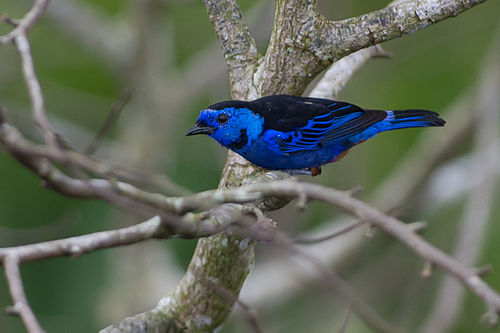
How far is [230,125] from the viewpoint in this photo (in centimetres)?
394

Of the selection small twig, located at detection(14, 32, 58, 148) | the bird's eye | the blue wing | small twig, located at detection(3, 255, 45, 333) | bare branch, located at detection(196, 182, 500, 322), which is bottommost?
the blue wing

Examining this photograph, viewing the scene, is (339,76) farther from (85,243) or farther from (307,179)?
(307,179)

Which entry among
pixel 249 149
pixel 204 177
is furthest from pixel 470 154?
pixel 249 149

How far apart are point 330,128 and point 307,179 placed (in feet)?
12.3

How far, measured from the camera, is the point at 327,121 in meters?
4.11

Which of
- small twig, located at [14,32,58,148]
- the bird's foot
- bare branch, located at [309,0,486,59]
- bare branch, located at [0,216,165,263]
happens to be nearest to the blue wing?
the bird's foot

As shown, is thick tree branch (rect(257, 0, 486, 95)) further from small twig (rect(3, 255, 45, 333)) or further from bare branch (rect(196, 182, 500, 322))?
small twig (rect(3, 255, 45, 333))

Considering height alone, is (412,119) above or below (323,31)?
below

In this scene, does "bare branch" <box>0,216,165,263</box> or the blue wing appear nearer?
"bare branch" <box>0,216,165,263</box>

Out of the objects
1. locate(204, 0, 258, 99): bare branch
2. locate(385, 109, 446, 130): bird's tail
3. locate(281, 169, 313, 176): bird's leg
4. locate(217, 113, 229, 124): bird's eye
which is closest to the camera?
locate(204, 0, 258, 99): bare branch

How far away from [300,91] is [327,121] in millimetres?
674

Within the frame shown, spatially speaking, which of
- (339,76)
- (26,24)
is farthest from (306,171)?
(26,24)

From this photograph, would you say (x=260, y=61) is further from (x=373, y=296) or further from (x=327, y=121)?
(x=373, y=296)

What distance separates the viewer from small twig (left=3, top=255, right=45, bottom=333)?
165cm
